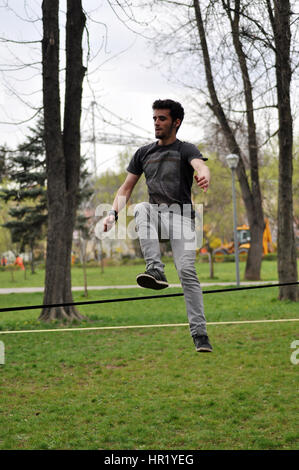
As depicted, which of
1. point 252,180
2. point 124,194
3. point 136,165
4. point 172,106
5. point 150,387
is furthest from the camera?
point 252,180

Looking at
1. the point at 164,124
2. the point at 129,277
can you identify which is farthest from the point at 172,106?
the point at 129,277

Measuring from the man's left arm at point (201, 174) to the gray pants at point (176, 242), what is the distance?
461 millimetres

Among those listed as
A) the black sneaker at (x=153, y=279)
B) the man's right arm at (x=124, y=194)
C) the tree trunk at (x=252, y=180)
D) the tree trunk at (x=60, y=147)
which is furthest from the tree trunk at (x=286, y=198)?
Answer: the black sneaker at (x=153, y=279)

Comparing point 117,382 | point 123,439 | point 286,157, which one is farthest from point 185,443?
point 286,157

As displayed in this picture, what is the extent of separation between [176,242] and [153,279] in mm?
360

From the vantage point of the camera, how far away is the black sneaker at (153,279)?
4.56m

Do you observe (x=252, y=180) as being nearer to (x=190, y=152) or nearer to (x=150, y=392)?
(x=150, y=392)

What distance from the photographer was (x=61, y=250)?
13.4m

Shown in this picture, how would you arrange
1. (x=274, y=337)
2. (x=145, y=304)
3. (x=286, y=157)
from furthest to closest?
(x=145, y=304)
(x=286, y=157)
(x=274, y=337)

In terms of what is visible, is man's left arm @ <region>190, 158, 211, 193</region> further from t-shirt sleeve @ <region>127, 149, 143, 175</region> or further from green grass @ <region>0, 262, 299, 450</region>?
green grass @ <region>0, 262, 299, 450</region>

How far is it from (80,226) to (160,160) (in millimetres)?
28944

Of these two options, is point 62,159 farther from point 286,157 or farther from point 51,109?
point 286,157

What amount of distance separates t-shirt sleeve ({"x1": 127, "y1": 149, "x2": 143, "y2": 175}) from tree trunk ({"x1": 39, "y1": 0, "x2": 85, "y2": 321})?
8.46m

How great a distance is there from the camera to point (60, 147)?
Result: 43.3ft
